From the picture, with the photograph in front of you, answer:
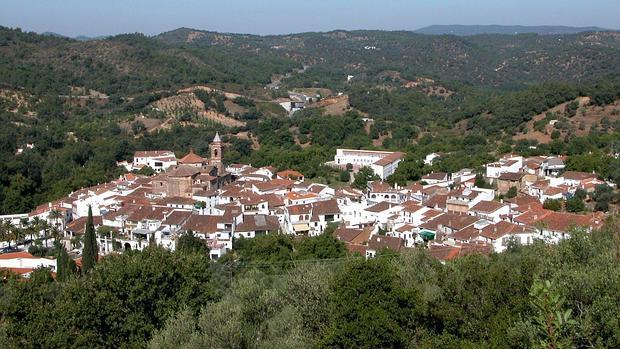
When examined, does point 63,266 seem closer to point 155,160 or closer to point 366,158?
point 155,160

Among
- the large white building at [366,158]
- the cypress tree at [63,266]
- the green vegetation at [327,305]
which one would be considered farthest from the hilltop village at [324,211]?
the green vegetation at [327,305]

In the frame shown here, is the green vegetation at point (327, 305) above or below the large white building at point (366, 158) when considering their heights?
above

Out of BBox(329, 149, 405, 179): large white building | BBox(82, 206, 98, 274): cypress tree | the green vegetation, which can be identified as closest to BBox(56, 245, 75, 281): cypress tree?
BBox(82, 206, 98, 274): cypress tree

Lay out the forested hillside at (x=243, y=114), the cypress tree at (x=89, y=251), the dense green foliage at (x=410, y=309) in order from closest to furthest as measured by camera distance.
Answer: the dense green foliage at (x=410, y=309) < the cypress tree at (x=89, y=251) < the forested hillside at (x=243, y=114)

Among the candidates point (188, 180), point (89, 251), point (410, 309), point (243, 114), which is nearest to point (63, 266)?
point (89, 251)

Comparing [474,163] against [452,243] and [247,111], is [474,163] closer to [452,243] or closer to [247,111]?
[452,243]

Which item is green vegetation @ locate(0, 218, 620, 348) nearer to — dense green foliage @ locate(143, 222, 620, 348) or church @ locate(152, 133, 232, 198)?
dense green foliage @ locate(143, 222, 620, 348)

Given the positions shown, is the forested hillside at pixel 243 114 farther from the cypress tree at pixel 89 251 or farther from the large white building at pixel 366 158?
the cypress tree at pixel 89 251

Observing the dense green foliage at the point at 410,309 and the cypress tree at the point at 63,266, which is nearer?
the dense green foliage at the point at 410,309
